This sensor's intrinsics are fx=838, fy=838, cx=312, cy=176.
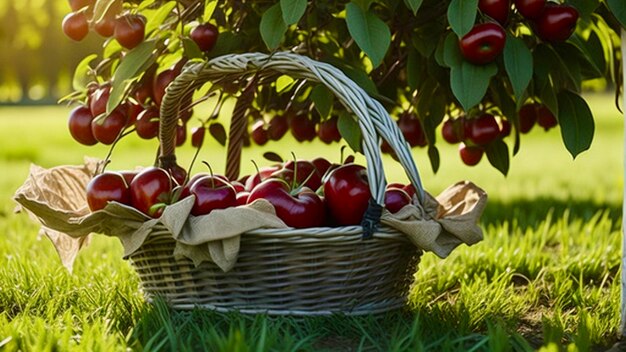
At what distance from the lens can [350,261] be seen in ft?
5.57

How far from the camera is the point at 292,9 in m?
1.65

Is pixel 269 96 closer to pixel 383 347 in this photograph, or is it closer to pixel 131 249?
pixel 131 249

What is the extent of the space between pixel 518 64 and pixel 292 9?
471 mm

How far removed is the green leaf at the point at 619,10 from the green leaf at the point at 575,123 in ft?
0.82

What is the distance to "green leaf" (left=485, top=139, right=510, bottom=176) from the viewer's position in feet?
7.30

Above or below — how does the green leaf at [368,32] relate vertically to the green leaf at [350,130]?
above

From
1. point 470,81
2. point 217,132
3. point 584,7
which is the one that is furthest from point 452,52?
point 217,132

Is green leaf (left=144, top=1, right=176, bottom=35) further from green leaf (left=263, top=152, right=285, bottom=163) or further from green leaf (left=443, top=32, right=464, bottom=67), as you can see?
green leaf (left=443, top=32, right=464, bottom=67)

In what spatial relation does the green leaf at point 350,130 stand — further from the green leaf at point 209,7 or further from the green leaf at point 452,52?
the green leaf at point 209,7

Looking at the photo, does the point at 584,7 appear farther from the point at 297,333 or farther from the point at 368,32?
the point at 297,333

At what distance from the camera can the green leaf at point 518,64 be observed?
1.68 metres

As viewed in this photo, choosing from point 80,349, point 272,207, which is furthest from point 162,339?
point 272,207

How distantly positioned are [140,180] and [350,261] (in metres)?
0.50

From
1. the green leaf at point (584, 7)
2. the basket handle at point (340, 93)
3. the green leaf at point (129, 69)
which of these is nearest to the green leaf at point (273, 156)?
the basket handle at point (340, 93)
